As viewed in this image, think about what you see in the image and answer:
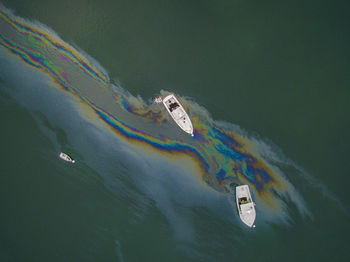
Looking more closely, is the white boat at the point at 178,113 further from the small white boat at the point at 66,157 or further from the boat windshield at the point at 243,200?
the small white boat at the point at 66,157

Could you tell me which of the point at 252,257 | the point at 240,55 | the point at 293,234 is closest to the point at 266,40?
the point at 240,55

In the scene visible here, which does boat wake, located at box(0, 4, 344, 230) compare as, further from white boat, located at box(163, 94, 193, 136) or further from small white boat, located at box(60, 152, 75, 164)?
small white boat, located at box(60, 152, 75, 164)

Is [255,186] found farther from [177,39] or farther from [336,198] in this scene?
[177,39]

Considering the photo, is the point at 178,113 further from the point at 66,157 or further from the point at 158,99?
the point at 66,157

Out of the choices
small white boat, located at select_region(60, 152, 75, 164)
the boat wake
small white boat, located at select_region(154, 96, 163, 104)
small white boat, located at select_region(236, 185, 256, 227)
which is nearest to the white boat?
small white boat, located at select_region(154, 96, 163, 104)

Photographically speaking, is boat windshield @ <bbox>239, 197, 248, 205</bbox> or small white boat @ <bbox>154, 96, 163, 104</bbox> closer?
boat windshield @ <bbox>239, 197, 248, 205</bbox>

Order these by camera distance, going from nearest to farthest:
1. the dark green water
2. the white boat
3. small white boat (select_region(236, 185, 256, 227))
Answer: small white boat (select_region(236, 185, 256, 227))
the white boat
the dark green water
